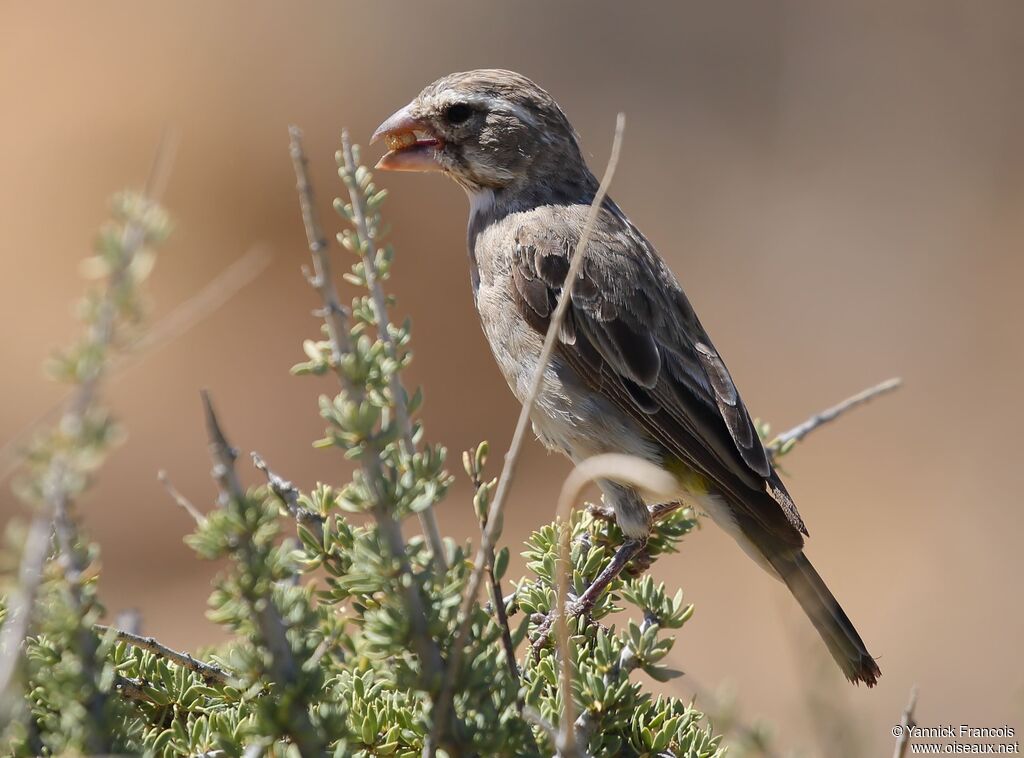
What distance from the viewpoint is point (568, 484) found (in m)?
1.91

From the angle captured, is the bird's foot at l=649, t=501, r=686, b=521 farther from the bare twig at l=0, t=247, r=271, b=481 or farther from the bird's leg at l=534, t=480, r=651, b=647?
the bare twig at l=0, t=247, r=271, b=481

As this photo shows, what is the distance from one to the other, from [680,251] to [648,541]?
30.1 ft

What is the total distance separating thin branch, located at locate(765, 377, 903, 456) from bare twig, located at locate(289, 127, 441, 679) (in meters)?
1.80

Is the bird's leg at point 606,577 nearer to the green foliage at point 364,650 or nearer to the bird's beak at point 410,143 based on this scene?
the green foliage at point 364,650

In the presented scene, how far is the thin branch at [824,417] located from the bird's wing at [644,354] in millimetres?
97

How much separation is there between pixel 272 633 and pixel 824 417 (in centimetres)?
231

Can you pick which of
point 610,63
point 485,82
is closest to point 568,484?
point 485,82

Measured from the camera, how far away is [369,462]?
1.71 m

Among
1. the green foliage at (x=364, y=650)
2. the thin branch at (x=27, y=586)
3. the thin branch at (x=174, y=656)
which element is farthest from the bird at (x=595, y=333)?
the thin branch at (x=27, y=586)

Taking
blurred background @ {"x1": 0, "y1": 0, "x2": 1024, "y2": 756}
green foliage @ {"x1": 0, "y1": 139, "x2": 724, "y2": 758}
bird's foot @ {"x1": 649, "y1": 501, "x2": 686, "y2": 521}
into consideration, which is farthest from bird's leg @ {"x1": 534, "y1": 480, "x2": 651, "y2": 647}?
blurred background @ {"x1": 0, "y1": 0, "x2": 1024, "y2": 756}

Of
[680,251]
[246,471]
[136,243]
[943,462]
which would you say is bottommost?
[136,243]

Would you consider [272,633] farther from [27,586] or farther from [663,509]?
[663,509]

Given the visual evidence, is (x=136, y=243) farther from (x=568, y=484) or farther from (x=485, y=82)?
(x=485, y=82)

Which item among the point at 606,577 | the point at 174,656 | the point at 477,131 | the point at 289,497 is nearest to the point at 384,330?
the point at 289,497
